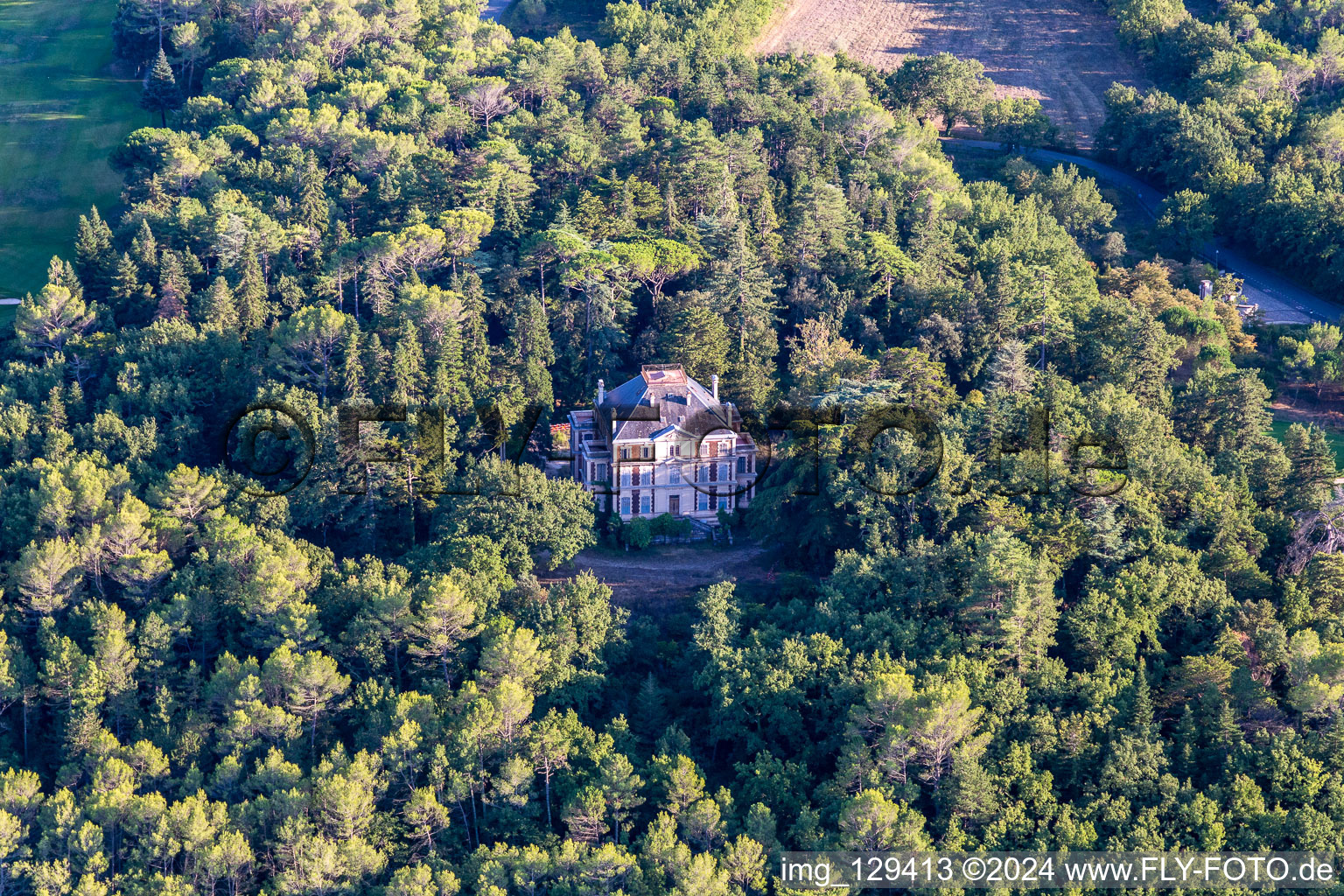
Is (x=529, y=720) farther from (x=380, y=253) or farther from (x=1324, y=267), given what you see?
(x=1324, y=267)

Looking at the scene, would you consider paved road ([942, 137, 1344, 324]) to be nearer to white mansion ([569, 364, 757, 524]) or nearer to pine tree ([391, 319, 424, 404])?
white mansion ([569, 364, 757, 524])

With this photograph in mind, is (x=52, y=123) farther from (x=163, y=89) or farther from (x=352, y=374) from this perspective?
(x=352, y=374)

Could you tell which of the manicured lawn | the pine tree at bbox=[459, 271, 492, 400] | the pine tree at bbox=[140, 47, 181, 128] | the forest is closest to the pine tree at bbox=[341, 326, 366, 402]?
the forest

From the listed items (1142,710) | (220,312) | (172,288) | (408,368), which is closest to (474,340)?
(408,368)

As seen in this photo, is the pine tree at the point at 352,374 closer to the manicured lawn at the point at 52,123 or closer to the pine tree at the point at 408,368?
the pine tree at the point at 408,368

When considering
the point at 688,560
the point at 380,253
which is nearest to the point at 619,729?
the point at 688,560

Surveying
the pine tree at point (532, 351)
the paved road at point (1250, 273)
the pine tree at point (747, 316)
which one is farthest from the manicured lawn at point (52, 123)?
the paved road at point (1250, 273)
